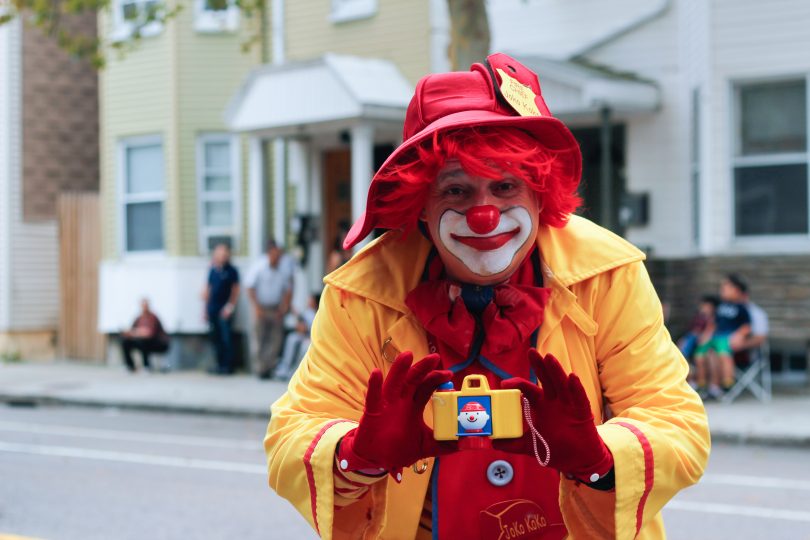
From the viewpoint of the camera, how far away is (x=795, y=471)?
845 cm

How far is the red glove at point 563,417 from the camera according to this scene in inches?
80.0

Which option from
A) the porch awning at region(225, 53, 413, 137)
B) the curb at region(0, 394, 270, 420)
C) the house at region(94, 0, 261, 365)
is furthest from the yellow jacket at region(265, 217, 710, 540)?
the house at region(94, 0, 261, 365)

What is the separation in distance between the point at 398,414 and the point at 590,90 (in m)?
10.9

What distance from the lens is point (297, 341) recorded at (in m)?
14.6

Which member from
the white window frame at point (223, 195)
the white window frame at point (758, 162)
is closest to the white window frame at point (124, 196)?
the white window frame at point (223, 195)

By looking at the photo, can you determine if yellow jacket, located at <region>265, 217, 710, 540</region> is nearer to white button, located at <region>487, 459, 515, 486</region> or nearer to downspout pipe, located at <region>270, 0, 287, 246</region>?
Result: white button, located at <region>487, 459, 515, 486</region>

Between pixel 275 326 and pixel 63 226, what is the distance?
5.48m

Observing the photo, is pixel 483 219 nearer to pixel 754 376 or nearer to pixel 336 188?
pixel 754 376

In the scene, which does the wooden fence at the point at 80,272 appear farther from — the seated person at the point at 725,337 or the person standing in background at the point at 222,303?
the seated person at the point at 725,337

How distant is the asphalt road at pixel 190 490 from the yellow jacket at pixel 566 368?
13.8 ft

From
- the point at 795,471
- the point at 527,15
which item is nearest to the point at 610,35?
the point at 527,15

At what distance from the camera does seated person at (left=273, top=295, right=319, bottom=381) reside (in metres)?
14.5

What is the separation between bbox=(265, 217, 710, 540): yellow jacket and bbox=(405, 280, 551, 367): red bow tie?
0.12 ft

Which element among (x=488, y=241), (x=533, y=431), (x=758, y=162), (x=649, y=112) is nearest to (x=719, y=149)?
(x=758, y=162)
